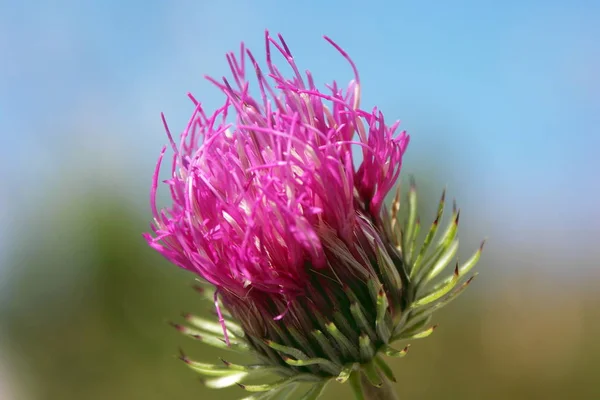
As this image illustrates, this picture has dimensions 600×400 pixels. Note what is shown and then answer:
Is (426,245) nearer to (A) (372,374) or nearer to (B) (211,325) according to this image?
(A) (372,374)

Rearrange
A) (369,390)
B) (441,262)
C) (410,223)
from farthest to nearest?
(410,223), (441,262), (369,390)

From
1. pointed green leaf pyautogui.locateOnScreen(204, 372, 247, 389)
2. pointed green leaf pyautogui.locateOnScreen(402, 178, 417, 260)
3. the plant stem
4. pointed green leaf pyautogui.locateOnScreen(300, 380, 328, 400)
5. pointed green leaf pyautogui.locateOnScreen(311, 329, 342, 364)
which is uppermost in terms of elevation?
pointed green leaf pyautogui.locateOnScreen(402, 178, 417, 260)

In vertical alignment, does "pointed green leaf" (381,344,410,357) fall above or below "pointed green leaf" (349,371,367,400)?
above

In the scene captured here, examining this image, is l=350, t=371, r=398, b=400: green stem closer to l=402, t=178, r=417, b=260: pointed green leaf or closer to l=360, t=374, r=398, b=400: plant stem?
l=360, t=374, r=398, b=400: plant stem

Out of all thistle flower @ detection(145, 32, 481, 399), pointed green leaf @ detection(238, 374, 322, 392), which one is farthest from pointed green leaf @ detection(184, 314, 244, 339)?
pointed green leaf @ detection(238, 374, 322, 392)

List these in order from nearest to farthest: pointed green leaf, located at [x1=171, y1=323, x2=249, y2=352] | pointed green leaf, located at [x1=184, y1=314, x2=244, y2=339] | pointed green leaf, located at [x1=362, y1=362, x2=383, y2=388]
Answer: pointed green leaf, located at [x1=362, y1=362, x2=383, y2=388]
pointed green leaf, located at [x1=171, y1=323, x2=249, y2=352]
pointed green leaf, located at [x1=184, y1=314, x2=244, y2=339]

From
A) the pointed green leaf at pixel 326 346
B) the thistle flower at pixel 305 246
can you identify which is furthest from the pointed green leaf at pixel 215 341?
the pointed green leaf at pixel 326 346

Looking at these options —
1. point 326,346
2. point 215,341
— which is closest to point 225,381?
point 215,341

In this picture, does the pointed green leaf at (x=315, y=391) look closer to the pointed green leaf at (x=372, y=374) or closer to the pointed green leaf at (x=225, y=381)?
the pointed green leaf at (x=372, y=374)
